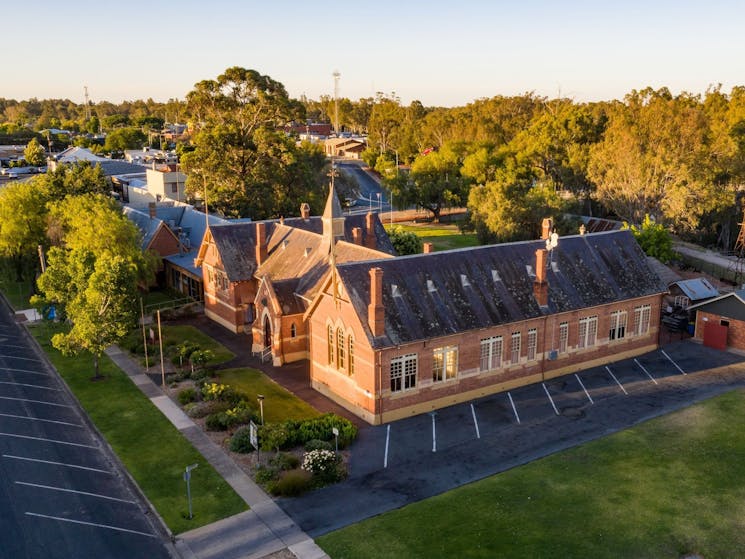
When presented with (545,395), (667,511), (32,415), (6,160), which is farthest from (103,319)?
(6,160)

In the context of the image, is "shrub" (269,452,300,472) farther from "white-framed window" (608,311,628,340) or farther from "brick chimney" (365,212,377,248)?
"brick chimney" (365,212,377,248)

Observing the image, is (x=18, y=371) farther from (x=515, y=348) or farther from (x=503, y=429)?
(x=515, y=348)

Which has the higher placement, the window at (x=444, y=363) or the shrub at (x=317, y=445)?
the window at (x=444, y=363)

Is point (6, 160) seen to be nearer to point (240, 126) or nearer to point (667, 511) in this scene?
point (240, 126)

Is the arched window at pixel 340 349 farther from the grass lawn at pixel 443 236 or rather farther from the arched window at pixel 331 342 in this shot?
the grass lawn at pixel 443 236

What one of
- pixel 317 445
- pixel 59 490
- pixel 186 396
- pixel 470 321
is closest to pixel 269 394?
pixel 186 396

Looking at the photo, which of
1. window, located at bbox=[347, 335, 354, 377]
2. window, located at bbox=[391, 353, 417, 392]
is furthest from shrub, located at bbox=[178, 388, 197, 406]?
window, located at bbox=[391, 353, 417, 392]

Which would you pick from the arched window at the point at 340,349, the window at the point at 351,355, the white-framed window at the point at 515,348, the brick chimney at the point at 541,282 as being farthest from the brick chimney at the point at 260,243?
the brick chimney at the point at 541,282
